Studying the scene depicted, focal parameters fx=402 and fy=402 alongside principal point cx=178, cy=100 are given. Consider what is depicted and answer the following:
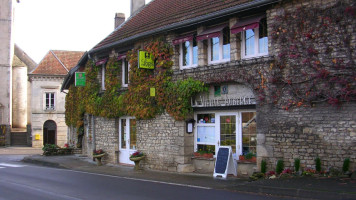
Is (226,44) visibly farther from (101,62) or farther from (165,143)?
(101,62)

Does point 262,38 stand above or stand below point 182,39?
below

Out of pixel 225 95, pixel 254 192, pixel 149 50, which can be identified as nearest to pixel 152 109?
pixel 149 50

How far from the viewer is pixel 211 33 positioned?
13391 millimetres

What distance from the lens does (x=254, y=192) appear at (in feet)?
32.8

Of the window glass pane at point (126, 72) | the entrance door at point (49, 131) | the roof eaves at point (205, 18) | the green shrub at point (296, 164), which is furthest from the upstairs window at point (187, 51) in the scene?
the entrance door at point (49, 131)

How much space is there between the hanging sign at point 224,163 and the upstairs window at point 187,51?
3.62 meters

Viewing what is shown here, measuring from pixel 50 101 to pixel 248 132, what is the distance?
29.7 metres

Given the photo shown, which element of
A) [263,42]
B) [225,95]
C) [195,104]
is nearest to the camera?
[263,42]

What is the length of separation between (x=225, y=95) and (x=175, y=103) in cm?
206

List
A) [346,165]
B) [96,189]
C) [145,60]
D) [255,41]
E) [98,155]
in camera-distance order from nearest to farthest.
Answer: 1. [346,165]
2. [96,189]
3. [255,41]
4. [145,60]
5. [98,155]

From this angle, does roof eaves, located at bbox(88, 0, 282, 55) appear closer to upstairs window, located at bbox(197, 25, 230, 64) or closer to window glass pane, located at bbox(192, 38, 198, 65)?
upstairs window, located at bbox(197, 25, 230, 64)

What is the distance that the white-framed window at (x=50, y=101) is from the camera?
3869cm

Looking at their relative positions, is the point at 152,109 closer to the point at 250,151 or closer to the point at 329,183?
the point at 250,151

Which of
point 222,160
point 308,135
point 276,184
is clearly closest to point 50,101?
point 222,160
